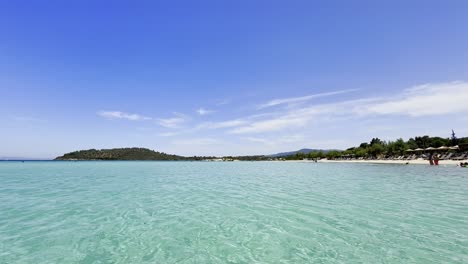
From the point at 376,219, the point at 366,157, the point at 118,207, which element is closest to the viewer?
the point at 376,219

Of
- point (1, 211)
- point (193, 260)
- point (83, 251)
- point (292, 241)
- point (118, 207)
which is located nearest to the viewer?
point (193, 260)

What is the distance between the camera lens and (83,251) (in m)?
9.10

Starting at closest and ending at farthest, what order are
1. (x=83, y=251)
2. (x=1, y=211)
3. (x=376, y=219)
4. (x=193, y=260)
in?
1. (x=193, y=260)
2. (x=83, y=251)
3. (x=376, y=219)
4. (x=1, y=211)

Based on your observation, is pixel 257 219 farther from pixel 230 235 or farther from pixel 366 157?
pixel 366 157

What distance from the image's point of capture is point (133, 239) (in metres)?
10.4

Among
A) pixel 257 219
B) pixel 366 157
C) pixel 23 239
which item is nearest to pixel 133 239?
pixel 23 239

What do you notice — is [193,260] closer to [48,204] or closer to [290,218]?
[290,218]

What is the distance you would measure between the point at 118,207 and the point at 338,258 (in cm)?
1436

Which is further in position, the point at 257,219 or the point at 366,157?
the point at 366,157

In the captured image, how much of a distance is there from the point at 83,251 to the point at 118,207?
8.72 meters

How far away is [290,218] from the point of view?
14.0 m

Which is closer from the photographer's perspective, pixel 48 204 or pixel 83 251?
pixel 83 251

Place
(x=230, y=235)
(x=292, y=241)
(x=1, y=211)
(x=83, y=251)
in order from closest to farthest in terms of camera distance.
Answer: (x=83, y=251) → (x=292, y=241) → (x=230, y=235) → (x=1, y=211)

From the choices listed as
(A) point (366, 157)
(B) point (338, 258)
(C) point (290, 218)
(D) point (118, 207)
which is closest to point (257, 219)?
(C) point (290, 218)
